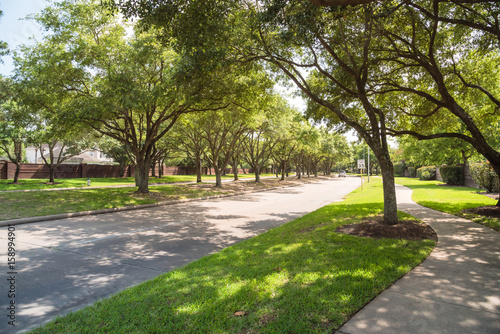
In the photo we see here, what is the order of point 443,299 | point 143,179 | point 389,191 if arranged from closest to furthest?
point 443,299
point 389,191
point 143,179

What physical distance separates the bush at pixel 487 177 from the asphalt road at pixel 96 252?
16.5m

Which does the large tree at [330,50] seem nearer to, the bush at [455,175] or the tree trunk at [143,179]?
the tree trunk at [143,179]

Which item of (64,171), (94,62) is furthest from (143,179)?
(64,171)

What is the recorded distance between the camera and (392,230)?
7.52m

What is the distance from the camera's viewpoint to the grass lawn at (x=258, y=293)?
3.13 m

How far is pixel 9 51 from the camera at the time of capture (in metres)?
14.4

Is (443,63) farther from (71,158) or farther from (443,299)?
(71,158)

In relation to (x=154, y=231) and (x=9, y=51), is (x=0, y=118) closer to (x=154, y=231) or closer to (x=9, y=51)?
(x=9, y=51)

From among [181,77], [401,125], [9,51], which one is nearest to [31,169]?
[9,51]

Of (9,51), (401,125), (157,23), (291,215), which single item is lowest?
(291,215)

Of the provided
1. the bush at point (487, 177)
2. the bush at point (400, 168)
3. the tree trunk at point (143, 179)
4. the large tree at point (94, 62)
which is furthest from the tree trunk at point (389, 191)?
the bush at point (400, 168)

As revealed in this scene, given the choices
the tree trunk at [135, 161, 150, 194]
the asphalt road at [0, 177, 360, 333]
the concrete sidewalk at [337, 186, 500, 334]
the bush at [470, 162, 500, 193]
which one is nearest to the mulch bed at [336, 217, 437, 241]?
the concrete sidewalk at [337, 186, 500, 334]

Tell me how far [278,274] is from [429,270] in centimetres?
259

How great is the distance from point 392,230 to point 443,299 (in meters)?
3.92
